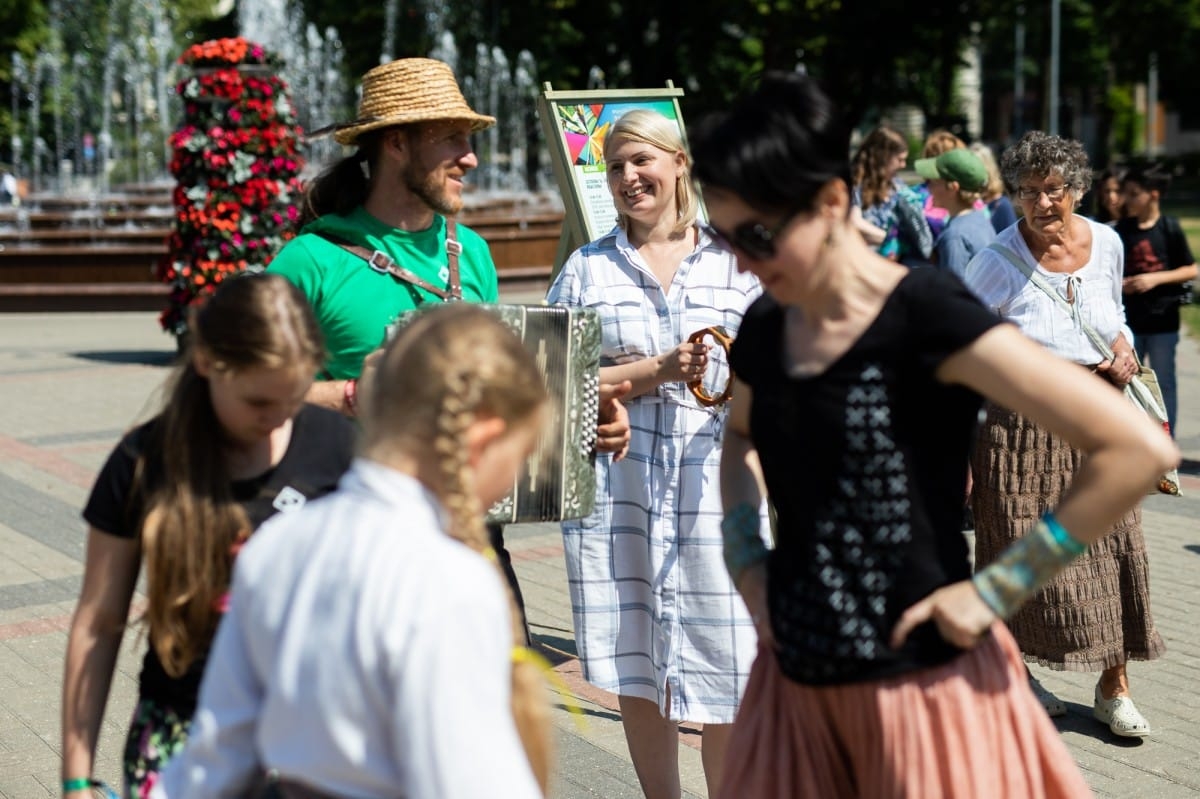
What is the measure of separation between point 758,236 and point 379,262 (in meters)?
1.61

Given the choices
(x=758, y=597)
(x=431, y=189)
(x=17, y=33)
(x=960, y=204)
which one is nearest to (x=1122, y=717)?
(x=431, y=189)

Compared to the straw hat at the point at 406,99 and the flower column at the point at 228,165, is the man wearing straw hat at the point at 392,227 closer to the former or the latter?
the straw hat at the point at 406,99

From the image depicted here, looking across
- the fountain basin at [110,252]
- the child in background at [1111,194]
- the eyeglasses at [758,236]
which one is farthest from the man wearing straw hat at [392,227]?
the fountain basin at [110,252]

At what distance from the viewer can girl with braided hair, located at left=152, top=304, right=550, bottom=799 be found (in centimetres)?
163

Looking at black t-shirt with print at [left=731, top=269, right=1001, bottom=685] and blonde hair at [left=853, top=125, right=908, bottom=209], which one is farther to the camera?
blonde hair at [left=853, top=125, right=908, bottom=209]

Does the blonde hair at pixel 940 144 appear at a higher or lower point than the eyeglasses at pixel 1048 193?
higher

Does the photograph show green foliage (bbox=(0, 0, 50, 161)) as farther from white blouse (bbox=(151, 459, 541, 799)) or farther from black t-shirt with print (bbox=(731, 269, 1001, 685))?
white blouse (bbox=(151, 459, 541, 799))

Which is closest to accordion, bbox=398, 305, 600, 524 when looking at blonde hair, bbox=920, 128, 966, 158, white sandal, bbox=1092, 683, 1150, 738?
white sandal, bbox=1092, 683, 1150, 738

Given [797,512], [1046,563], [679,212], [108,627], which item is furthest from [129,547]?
[679,212]

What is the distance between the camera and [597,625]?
13.4 feet

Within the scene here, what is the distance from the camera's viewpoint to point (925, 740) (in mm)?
2271

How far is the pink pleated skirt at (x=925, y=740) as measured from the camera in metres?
2.27

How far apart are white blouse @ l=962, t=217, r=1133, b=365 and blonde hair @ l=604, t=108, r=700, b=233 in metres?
1.23

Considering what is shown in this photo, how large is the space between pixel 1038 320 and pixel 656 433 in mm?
1499
